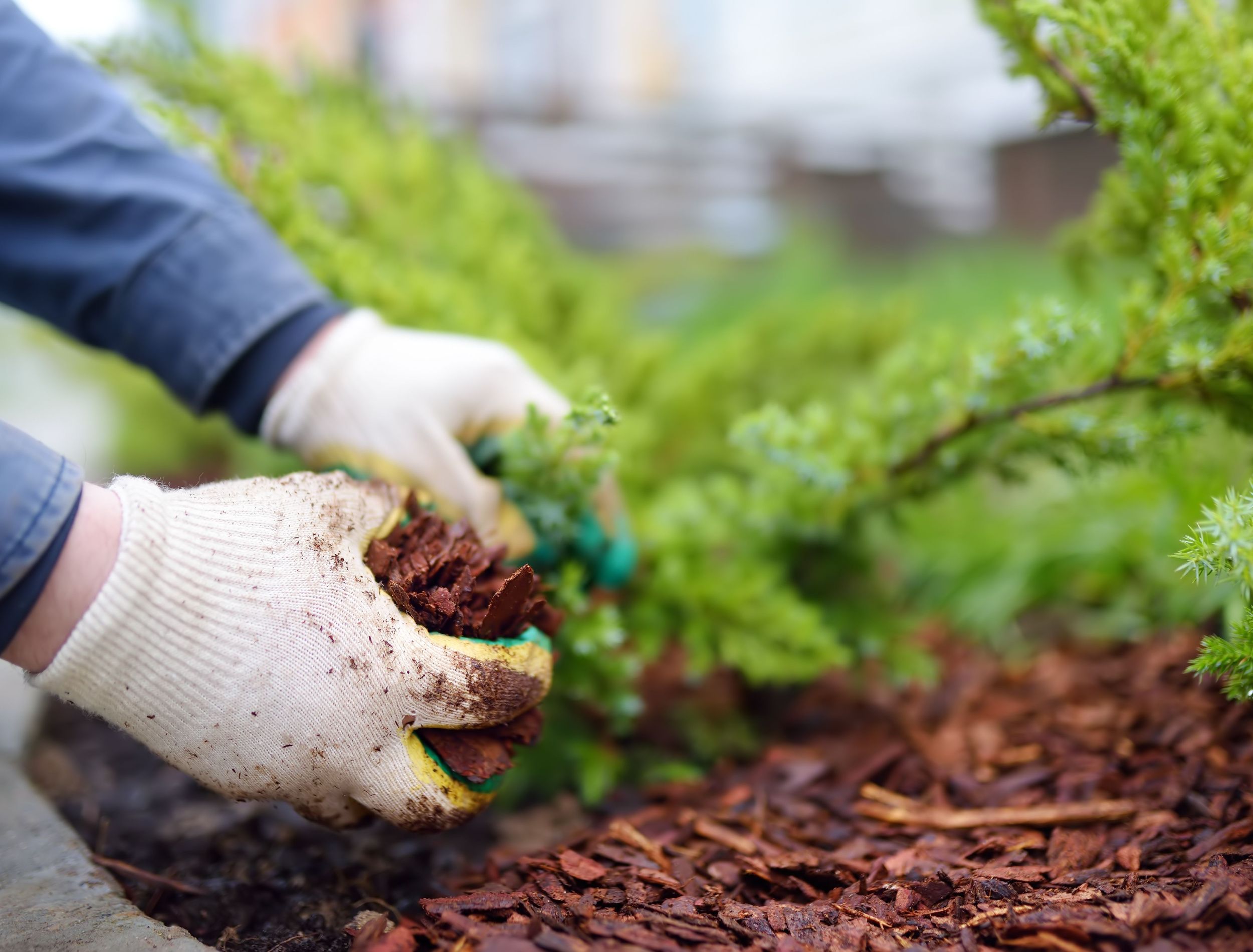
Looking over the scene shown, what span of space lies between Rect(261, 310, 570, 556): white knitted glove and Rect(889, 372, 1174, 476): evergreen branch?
701 millimetres

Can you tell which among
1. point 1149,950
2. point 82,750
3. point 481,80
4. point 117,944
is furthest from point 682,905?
point 481,80

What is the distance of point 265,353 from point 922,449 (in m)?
1.24

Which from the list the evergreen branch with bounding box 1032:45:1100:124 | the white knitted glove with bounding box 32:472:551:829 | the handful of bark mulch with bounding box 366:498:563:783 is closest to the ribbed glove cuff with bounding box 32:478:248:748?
the white knitted glove with bounding box 32:472:551:829

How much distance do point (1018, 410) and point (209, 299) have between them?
145 centimetres

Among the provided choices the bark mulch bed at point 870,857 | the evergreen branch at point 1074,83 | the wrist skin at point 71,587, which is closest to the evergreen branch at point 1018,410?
the evergreen branch at point 1074,83

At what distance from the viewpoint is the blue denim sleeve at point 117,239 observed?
1526 millimetres

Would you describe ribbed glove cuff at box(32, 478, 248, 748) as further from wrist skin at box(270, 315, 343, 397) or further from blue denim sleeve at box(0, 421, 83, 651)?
wrist skin at box(270, 315, 343, 397)

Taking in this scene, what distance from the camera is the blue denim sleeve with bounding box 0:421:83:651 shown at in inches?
40.2

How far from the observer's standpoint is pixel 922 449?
1705 millimetres

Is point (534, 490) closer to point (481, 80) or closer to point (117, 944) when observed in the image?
point (117, 944)

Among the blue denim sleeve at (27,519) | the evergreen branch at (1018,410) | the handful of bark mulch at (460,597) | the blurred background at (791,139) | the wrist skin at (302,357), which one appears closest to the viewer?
the blue denim sleeve at (27,519)

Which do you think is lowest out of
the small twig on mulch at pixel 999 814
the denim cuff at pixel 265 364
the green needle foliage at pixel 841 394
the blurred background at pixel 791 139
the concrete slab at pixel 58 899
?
the concrete slab at pixel 58 899

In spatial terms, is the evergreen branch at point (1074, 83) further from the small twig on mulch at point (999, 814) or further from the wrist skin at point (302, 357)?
the wrist skin at point (302, 357)

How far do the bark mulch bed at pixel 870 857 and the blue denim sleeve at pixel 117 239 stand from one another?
2.90ft
